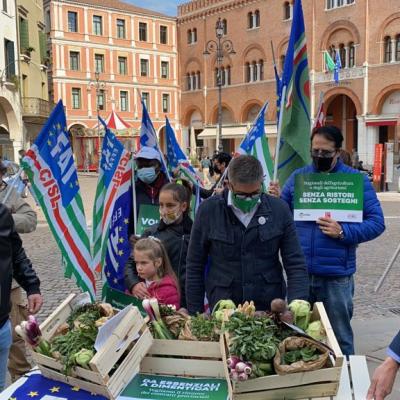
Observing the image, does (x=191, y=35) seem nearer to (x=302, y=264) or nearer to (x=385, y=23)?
(x=385, y=23)

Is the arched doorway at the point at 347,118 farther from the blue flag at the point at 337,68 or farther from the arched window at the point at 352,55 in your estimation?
the blue flag at the point at 337,68

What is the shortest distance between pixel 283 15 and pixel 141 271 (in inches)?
1570

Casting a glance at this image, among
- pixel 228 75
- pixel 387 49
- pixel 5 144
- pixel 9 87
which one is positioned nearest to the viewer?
pixel 9 87

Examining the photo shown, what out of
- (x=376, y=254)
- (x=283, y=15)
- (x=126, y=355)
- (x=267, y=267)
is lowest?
(x=376, y=254)

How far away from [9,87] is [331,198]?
88.3 ft

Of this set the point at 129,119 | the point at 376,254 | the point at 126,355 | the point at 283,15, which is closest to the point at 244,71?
the point at 283,15

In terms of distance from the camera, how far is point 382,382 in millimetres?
2023

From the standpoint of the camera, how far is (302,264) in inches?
119

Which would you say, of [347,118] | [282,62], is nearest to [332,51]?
[282,62]

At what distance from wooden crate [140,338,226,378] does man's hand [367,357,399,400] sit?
2.02ft

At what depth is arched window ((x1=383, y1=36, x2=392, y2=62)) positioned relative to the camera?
33.9 metres

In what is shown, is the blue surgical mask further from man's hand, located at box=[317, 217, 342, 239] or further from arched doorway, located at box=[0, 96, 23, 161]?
arched doorway, located at box=[0, 96, 23, 161]

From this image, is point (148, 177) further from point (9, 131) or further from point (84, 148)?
point (84, 148)

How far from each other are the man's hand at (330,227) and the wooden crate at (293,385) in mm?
1486
